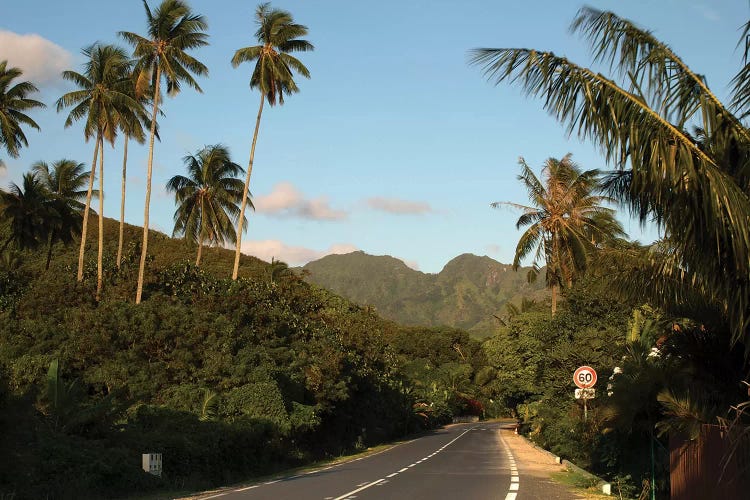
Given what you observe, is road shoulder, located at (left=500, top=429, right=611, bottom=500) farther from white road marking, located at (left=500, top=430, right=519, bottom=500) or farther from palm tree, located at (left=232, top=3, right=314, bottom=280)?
palm tree, located at (left=232, top=3, right=314, bottom=280)

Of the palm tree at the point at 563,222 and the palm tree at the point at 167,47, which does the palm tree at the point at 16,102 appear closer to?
the palm tree at the point at 167,47

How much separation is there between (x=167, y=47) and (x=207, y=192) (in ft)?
57.0

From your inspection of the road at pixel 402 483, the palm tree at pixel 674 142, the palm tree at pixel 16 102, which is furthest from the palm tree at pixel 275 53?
the palm tree at pixel 674 142

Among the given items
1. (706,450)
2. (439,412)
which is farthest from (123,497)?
(439,412)

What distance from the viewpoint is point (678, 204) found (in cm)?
848

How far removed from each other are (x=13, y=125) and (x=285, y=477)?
2558 centimetres

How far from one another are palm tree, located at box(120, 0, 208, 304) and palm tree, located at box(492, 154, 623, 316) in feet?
57.5

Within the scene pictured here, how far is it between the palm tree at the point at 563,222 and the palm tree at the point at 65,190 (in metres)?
30.6

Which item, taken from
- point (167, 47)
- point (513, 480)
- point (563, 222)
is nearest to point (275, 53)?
point (167, 47)

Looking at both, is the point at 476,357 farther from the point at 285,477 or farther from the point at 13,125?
the point at 285,477

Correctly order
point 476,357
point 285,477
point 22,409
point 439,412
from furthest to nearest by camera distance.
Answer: point 476,357 → point 439,412 → point 285,477 → point 22,409

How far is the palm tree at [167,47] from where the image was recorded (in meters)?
37.4

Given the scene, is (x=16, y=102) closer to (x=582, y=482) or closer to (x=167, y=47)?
(x=167, y=47)

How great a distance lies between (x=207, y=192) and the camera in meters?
53.7
